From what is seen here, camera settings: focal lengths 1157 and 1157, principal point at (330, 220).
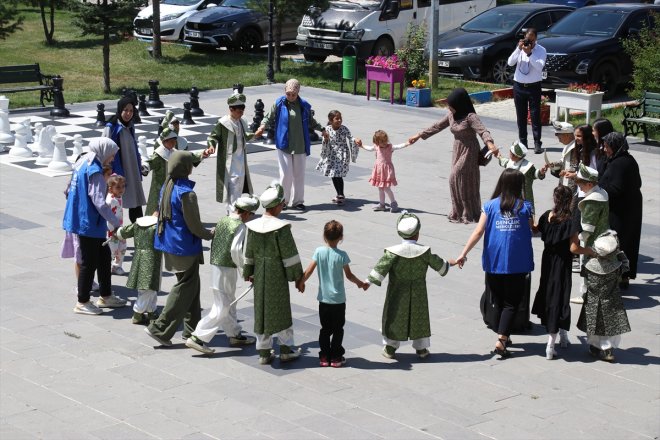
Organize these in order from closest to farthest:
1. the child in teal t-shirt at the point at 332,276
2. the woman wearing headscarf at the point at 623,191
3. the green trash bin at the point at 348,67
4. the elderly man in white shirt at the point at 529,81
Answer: the child in teal t-shirt at the point at 332,276
the woman wearing headscarf at the point at 623,191
the elderly man in white shirt at the point at 529,81
the green trash bin at the point at 348,67

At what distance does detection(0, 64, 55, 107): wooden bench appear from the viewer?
75.8 feet

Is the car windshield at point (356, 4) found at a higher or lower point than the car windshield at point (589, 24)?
higher

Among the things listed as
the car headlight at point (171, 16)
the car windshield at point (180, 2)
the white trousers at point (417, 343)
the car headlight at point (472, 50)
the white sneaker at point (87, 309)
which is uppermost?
the car windshield at point (180, 2)

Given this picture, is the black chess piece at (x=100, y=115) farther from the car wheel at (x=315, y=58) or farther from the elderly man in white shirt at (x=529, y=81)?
the car wheel at (x=315, y=58)

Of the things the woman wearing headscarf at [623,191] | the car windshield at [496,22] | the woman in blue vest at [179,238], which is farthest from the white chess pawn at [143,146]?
the car windshield at [496,22]

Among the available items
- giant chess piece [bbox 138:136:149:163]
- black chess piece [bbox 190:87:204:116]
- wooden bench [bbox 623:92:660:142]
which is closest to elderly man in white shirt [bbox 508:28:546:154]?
wooden bench [bbox 623:92:660:142]

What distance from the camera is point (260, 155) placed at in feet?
60.8

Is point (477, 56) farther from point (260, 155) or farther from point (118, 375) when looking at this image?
point (118, 375)

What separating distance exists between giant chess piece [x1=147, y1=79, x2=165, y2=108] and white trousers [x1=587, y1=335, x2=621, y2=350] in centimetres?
1415

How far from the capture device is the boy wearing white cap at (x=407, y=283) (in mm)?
9508

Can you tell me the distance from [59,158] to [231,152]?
179 inches

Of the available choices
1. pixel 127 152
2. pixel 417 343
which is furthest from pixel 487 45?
pixel 417 343

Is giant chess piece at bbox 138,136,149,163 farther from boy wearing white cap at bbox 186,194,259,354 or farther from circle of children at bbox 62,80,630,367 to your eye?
boy wearing white cap at bbox 186,194,259,354

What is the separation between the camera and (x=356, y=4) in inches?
1058
